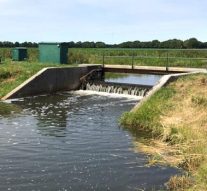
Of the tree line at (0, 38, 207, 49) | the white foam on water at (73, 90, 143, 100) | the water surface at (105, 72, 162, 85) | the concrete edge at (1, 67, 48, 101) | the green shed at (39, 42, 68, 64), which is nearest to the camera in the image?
the concrete edge at (1, 67, 48, 101)

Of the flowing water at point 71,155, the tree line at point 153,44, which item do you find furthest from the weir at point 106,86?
the tree line at point 153,44

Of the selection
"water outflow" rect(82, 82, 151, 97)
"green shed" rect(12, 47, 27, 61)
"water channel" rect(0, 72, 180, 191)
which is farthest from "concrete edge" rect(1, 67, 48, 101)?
"green shed" rect(12, 47, 27, 61)

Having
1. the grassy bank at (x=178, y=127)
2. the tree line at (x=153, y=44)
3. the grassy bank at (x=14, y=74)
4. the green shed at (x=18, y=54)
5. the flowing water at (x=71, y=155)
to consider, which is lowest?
the flowing water at (x=71, y=155)

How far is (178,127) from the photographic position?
58.9 feet

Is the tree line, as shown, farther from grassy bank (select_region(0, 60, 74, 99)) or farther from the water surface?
grassy bank (select_region(0, 60, 74, 99))

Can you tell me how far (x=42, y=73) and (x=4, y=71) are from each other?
3228 mm

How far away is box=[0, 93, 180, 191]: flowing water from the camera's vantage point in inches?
514

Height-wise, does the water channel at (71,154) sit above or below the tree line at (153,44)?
below

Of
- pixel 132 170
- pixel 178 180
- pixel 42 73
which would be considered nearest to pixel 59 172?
pixel 132 170

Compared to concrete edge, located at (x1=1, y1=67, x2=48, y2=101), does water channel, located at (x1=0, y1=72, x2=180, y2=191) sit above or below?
below

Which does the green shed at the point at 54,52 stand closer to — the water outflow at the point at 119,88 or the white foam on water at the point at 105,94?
the water outflow at the point at 119,88

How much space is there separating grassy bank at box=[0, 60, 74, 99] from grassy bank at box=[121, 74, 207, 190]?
11717 millimetres

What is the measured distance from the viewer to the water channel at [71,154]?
13.1 metres

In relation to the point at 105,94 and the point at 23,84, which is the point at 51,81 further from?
the point at 105,94
